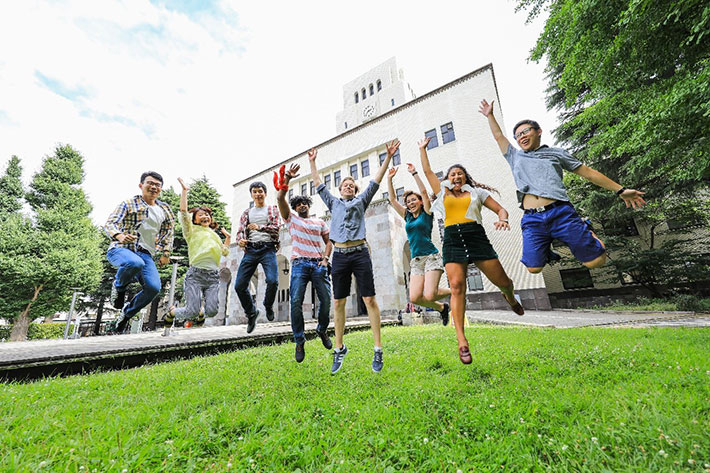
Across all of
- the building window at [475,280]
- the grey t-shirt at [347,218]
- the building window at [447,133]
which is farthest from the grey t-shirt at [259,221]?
the building window at [447,133]

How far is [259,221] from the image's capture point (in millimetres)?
5273

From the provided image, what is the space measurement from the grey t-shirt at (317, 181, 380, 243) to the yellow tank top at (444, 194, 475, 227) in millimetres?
1014

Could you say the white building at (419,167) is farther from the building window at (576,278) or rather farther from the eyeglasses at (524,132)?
the eyeglasses at (524,132)

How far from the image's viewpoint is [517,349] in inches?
195

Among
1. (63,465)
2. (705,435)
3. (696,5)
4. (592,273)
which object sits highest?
(696,5)

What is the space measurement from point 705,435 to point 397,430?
2.09 metres

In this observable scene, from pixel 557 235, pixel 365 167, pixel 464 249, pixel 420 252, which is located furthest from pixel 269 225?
pixel 365 167

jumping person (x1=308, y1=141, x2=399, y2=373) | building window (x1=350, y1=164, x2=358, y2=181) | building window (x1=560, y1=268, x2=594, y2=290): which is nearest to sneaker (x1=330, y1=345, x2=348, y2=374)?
jumping person (x1=308, y1=141, x2=399, y2=373)

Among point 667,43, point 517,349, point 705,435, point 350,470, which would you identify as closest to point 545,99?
point 667,43

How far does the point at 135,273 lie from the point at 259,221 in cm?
198

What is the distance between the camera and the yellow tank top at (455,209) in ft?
12.0

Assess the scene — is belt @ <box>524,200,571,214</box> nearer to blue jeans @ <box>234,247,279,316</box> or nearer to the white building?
blue jeans @ <box>234,247,279,316</box>

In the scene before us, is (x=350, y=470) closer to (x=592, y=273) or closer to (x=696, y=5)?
(x=696, y=5)

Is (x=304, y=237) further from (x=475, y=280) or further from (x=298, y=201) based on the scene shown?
(x=475, y=280)
